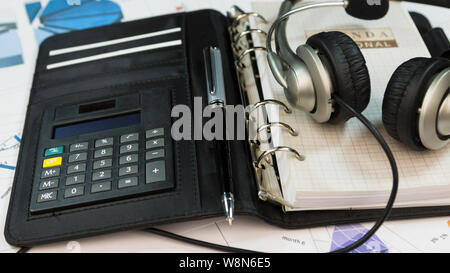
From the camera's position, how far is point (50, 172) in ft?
1.60

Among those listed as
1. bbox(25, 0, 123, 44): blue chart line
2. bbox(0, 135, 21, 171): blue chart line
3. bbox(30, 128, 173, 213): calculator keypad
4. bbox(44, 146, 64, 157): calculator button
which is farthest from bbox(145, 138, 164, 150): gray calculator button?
bbox(25, 0, 123, 44): blue chart line

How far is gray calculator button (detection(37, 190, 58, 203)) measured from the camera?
463 millimetres

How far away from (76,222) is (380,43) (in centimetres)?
47

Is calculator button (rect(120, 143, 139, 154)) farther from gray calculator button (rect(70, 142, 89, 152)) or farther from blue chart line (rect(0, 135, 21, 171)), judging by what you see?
blue chart line (rect(0, 135, 21, 171))

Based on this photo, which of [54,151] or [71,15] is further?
[71,15]

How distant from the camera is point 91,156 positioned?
492mm

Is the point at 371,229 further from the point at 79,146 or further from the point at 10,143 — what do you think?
the point at 10,143

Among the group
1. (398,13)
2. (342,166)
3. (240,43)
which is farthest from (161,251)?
(398,13)

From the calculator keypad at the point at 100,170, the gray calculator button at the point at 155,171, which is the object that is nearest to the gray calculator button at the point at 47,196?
the calculator keypad at the point at 100,170

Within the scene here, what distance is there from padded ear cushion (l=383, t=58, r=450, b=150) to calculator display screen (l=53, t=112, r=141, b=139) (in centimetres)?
30

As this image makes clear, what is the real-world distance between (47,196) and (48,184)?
0.06 feet

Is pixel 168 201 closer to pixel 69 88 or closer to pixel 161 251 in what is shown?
pixel 161 251

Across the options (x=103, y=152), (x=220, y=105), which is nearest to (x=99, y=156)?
(x=103, y=152)

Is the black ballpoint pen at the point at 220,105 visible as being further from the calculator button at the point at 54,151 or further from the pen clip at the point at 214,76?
the calculator button at the point at 54,151
